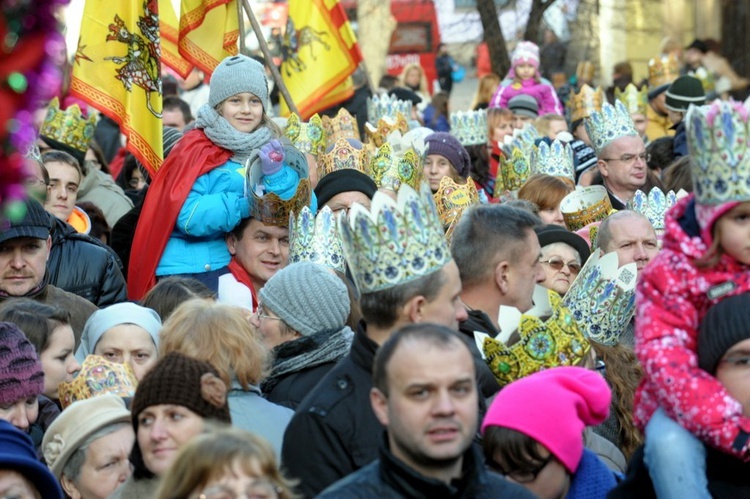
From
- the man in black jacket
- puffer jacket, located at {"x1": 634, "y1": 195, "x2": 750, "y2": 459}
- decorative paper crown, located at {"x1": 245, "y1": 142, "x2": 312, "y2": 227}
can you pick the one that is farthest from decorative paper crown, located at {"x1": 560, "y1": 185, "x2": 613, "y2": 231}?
the man in black jacket

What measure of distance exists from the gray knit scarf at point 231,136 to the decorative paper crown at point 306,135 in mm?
1424

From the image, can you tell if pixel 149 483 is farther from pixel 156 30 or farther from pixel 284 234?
pixel 156 30

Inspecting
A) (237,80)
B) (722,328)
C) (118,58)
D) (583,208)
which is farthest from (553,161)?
(722,328)

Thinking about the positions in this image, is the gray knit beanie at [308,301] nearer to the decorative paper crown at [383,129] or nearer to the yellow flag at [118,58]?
the yellow flag at [118,58]

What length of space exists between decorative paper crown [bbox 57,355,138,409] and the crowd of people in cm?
Result: 1

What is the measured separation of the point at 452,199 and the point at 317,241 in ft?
5.53

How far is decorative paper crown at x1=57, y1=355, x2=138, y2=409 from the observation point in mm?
6340

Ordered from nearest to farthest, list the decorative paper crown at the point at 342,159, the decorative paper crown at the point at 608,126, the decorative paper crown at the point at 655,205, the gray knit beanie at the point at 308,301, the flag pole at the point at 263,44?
the gray knit beanie at the point at 308,301
the decorative paper crown at the point at 655,205
the decorative paper crown at the point at 342,159
the decorative paper crown at the point at 608,126
the flag pole at the point at 263,44

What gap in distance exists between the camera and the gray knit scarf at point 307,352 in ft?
20.9

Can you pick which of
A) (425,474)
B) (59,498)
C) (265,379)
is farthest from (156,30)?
(425,474)

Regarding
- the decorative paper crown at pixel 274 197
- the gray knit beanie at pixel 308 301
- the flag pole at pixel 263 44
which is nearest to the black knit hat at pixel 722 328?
the gray knit beanie at pixel 308 301

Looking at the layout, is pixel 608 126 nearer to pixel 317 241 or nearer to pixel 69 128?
pixel 317 241

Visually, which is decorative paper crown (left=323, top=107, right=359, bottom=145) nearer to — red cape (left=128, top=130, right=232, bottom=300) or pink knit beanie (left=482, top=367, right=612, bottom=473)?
red cape (left=128, top=130, right=232, bottom=300)

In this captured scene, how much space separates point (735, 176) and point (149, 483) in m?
2.12
